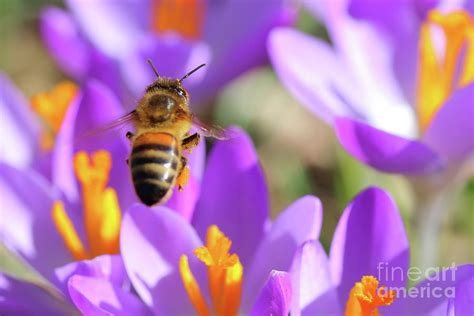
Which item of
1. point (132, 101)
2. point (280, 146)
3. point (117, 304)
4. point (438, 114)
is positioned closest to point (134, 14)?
point (132, 101)

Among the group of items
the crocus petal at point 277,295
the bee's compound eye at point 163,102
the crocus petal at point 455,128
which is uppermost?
the crocus petal at point 455,128

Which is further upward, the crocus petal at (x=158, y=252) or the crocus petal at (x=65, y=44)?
the crocus petal at (x=65, y=44)

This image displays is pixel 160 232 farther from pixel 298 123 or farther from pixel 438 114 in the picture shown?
pixel 298 123

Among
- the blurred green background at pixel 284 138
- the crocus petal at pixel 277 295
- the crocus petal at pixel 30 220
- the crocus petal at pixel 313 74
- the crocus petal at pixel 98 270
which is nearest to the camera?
the crocus petal at pixel 277 295

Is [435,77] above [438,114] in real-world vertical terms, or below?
above

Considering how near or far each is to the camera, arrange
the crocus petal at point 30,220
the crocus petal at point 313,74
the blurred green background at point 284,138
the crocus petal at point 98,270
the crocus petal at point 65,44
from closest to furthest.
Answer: the crocus petal at point 98,270
the crocus petal at point 30,220
the crocus petal at point 313,74
the crocus petal at point 65,44
the blurred green background at point 284,138

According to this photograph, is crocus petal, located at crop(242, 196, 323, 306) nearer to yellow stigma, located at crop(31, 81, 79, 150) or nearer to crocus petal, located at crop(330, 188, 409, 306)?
crocus petal, located at crop(330, 188, 409, 306)

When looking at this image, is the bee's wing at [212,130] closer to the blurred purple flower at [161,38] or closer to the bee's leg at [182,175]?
the bee's leg at [182,175]

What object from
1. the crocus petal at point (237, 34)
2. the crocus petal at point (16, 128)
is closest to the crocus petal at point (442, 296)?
the crocus petal at point (237, 34)
